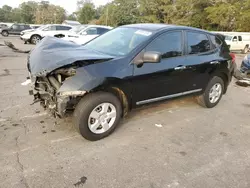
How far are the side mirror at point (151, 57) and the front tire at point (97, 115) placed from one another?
0.72m

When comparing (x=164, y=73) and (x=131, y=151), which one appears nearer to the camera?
(x=131, y=151)

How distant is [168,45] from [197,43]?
834mm

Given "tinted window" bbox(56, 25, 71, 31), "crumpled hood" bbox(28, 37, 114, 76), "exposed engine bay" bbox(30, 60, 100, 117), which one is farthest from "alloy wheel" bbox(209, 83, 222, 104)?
"tinted window" bbox(56, 25, 71, 31)

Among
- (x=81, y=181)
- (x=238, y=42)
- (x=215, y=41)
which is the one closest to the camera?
(x=81, y=181)

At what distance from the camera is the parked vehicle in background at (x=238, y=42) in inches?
699

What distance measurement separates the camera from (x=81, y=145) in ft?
10.2

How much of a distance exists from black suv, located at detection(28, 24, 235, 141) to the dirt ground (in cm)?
41

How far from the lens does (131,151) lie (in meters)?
3.07

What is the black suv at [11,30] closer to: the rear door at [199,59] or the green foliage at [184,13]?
the green foliage at [184,13]

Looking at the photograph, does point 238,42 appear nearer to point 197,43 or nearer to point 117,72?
point 197,43

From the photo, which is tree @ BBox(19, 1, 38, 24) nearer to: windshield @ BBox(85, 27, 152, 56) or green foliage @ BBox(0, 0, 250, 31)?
green foliage @ BBox(0, 0, 250, 31)

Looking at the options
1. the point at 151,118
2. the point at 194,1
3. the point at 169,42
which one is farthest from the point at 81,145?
the point at 194,1

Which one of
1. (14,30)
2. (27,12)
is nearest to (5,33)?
(14,30)

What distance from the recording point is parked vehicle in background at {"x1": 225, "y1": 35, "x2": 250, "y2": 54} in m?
17.8
